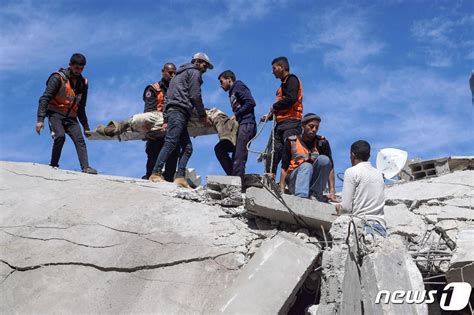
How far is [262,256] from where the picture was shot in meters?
6.37

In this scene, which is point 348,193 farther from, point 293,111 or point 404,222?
point 293,111

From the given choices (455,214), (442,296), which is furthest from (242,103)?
(442,296)

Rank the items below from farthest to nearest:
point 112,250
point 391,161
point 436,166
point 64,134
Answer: point 391,161, point 436,166, point 64,134, point 112,250

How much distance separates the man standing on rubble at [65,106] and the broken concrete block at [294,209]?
286cm

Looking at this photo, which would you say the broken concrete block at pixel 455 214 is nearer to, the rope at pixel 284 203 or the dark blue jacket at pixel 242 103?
the rope at pixel 284 203

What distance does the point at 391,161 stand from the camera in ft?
34.0

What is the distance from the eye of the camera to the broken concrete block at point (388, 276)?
17.9 feet

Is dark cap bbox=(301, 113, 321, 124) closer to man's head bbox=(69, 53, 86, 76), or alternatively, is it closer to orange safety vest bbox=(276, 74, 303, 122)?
orange safety vest bbox=(276, 74, 303, 122)

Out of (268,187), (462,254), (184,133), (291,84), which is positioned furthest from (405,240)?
(184,133)

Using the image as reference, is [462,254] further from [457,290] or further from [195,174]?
[195,174]

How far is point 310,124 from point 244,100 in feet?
4.07

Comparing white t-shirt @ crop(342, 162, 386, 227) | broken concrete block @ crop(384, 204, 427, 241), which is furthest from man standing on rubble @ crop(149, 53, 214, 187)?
white t-shirt @ crop(342, 162, 386, 227)

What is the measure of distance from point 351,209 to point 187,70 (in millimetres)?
3503

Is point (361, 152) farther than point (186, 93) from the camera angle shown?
No
